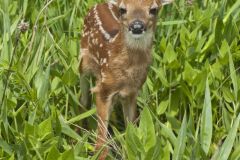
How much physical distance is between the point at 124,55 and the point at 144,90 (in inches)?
16.2

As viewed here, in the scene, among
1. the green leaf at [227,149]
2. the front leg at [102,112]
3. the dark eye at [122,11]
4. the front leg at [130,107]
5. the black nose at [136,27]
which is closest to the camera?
the green leaf at [227,149]

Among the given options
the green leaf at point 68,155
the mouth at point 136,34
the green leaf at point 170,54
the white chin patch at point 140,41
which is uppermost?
the mouth at point 136,34

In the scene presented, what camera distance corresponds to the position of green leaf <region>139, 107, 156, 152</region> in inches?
136

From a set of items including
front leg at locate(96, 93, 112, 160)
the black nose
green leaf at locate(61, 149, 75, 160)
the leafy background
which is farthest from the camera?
front leg at locate(96, 93, 112, 160)

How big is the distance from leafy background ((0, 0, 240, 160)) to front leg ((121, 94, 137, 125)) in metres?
0.11

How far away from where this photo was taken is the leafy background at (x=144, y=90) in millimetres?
3652

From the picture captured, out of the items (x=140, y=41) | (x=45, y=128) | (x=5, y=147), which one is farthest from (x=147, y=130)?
(x=140, y=41)

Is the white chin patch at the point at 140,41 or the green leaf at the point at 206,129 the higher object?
the white chin patch at the point at 140,41

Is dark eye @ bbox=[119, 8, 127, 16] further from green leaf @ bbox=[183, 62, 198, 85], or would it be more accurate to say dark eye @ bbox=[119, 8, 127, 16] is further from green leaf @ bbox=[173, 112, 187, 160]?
green leaf @ bbox=[173, 112, 187, 160]

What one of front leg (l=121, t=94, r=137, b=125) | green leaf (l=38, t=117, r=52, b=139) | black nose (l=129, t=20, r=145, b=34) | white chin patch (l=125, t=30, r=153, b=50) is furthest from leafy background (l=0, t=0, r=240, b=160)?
black nose (l=129, t=20, r=145, b=34)

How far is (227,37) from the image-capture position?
5.10 meters

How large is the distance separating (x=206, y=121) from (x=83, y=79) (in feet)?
4.38

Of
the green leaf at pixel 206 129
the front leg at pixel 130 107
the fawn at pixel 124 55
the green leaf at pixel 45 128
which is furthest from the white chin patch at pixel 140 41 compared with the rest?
the green leaf at pixel 45 128

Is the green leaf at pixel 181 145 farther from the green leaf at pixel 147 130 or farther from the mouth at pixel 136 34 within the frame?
the mouth at pixel 136 34
